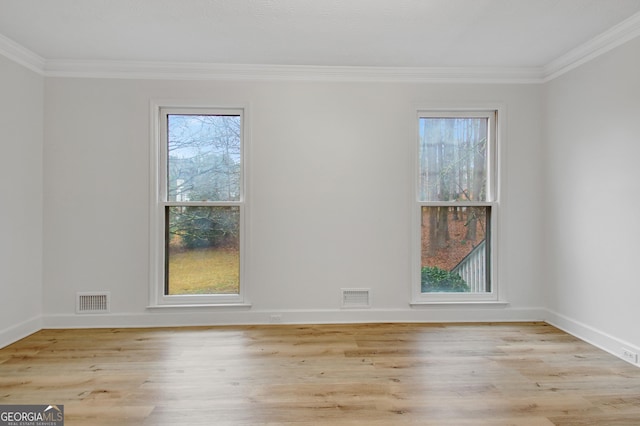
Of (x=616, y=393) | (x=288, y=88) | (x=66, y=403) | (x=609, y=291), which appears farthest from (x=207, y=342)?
(x=609, y=291)

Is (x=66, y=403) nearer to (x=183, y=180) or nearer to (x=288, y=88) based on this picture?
(x=183, y=180)

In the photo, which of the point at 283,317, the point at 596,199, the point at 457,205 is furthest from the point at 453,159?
the point at 283,317

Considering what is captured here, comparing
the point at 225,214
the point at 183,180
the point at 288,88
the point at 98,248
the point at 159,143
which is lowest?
the point at 98,248

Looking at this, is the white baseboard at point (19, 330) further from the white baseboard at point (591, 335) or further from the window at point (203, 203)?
the white baseboard at point (591, 335)

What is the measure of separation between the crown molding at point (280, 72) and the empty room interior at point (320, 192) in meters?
0.02

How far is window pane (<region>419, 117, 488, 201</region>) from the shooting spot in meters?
3.81

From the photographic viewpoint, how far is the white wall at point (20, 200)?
10.2 feet

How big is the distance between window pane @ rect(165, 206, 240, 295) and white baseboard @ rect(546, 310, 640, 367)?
3245 millimetres

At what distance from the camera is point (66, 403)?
86.4 inches

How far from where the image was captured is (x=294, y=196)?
3.68m

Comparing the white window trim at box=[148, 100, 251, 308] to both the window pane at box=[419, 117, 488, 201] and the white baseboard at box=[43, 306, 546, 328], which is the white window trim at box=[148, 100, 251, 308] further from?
the window pane at box=[419, 117, 488, 201]

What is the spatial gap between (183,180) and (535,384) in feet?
11.4

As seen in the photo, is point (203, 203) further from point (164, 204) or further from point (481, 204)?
point (481, 204)

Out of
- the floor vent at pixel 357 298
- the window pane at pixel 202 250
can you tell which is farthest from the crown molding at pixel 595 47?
the window pane at pixel 202 250
